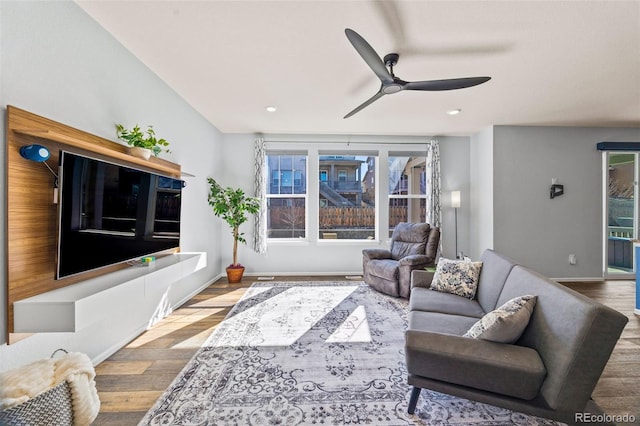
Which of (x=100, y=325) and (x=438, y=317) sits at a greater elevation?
(x=438, y=317)

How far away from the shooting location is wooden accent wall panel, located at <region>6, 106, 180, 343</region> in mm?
1378

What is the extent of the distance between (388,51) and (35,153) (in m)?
2.57

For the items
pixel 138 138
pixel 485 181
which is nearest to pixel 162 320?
pixel 138 138

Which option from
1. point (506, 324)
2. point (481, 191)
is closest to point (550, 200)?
point (481, 191)

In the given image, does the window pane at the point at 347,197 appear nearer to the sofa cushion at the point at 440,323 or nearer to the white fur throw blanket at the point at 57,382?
the sofa cushion at the point at 440,323

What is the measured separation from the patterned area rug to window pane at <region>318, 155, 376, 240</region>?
2074 millimetres

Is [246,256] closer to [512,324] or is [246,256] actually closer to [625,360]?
[512,324]

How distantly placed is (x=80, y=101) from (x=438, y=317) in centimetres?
308

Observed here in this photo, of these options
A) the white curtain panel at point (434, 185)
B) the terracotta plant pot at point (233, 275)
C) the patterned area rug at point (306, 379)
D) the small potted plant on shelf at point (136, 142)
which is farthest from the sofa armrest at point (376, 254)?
the small potted plant on shelf at point (136, 142)

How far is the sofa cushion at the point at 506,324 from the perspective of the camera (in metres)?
1.39

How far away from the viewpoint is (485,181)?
14.7 feet

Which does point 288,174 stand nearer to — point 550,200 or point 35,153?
point 35,153

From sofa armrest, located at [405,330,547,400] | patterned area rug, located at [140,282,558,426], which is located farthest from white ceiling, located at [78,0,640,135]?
patterned area rug, located at [140,282,558,426]

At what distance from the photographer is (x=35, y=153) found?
1377mm
